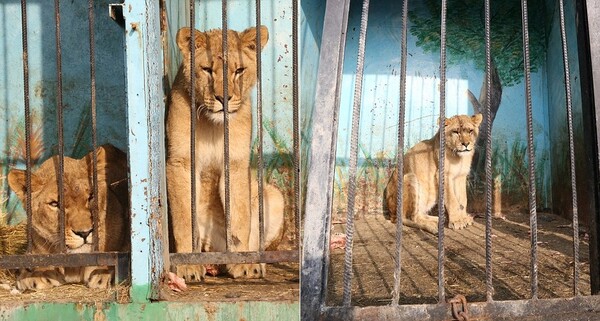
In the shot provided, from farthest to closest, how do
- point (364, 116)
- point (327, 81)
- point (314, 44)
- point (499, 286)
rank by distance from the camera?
point (364, 116)
point (314, 44)
point (499, 286)
point (327, 81)

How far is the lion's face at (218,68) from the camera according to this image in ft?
14.9

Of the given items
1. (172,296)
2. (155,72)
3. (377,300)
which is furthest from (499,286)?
(155,72)

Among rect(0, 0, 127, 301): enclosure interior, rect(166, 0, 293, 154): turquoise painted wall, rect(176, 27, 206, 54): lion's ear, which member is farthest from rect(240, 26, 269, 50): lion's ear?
rect(0, 0, 127, 301): enclosure interior

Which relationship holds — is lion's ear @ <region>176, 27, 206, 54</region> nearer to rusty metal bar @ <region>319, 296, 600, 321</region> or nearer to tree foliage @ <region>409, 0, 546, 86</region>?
rusty metal bar @ <region>319, 296, 600, 321</region>

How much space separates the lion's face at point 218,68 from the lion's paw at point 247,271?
106 cm

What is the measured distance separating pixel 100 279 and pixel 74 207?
1.68ft

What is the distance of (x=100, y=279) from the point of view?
425 cm

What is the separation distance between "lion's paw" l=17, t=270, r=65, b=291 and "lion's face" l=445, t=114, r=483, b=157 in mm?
4851

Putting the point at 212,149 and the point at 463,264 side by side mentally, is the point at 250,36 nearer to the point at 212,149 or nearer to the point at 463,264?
the point at 212,149

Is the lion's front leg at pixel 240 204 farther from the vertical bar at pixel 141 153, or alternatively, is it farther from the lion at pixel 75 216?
the vertical bar at pixel 141 153

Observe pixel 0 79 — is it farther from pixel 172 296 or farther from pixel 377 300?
pixel 377 300

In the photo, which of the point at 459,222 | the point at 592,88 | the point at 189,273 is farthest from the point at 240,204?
the point at 459,222

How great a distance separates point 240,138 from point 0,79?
2.68 meters

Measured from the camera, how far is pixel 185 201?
14.9ft
